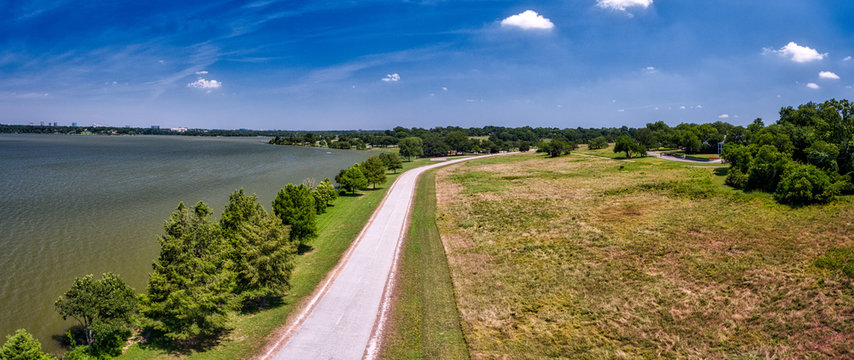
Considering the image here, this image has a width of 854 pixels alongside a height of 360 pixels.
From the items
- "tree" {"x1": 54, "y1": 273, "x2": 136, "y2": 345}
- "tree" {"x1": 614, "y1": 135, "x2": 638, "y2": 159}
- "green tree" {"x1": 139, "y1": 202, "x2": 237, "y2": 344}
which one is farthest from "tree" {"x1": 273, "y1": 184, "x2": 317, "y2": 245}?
"tree" {"x1": 614, "y1": 135, "x2": 638, "y2": 159}

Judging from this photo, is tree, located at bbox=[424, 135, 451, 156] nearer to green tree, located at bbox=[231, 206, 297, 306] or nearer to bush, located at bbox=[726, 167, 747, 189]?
bush, located at bbox=[726, 167, 747, 189]

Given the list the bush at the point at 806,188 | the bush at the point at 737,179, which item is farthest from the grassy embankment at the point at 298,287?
the bush at the point at 737,179

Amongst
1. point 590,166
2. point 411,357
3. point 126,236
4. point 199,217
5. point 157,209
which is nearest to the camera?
point 411,357

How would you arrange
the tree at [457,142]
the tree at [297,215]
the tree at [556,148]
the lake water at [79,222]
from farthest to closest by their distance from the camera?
the tree at [457,142] < the tree at [556,148] < the tree at [297,215] < the lake water at [79,222]

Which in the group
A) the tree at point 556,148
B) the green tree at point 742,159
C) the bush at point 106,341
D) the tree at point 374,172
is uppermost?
the tree at point 556,148

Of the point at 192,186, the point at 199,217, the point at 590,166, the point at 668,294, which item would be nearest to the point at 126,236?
the point at 199,217

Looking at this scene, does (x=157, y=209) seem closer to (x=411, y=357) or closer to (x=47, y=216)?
(x=47, y=216)

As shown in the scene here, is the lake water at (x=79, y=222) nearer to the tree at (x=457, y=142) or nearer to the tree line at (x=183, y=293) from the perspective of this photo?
the tree line at (x=183, y=293)
